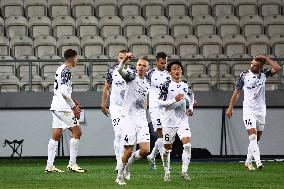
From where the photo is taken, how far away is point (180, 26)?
97.9 feet

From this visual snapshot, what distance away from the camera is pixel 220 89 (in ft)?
90.5

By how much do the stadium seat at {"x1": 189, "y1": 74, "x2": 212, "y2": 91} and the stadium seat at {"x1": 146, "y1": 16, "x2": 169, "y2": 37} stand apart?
2.91 meters

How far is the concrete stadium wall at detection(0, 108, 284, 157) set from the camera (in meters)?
27.2

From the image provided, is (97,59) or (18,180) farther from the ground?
(97,59)

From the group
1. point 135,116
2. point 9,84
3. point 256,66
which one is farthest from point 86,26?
point 135,116

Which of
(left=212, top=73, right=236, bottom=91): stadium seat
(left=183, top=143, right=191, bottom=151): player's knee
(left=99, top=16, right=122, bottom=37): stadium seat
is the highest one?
(left=99, top=16, right=122, bottom=37): stadium seat

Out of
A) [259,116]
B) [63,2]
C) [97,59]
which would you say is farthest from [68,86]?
[63,2]

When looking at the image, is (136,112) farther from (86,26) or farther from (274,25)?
(274,25)

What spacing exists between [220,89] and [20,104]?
6.08 m

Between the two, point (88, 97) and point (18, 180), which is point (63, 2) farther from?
point (18, 180)

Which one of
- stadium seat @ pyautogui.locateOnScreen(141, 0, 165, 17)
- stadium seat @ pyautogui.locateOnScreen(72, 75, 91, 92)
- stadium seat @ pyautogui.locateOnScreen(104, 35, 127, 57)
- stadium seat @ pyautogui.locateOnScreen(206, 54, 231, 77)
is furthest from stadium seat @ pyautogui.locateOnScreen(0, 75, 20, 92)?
stadium seat @ pyautogui.locateOnScreen(206, 54, 231, 77)

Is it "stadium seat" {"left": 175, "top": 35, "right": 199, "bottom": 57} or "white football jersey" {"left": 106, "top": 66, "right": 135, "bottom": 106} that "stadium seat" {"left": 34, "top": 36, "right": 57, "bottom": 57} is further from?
"white football jersey" {"left": 106, "top": 66, "right": 135, "bottom": 106}

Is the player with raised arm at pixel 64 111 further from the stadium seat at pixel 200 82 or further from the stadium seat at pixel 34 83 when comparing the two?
the stadium seat at pixel 200 82

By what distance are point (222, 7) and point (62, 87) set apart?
40.9ft
